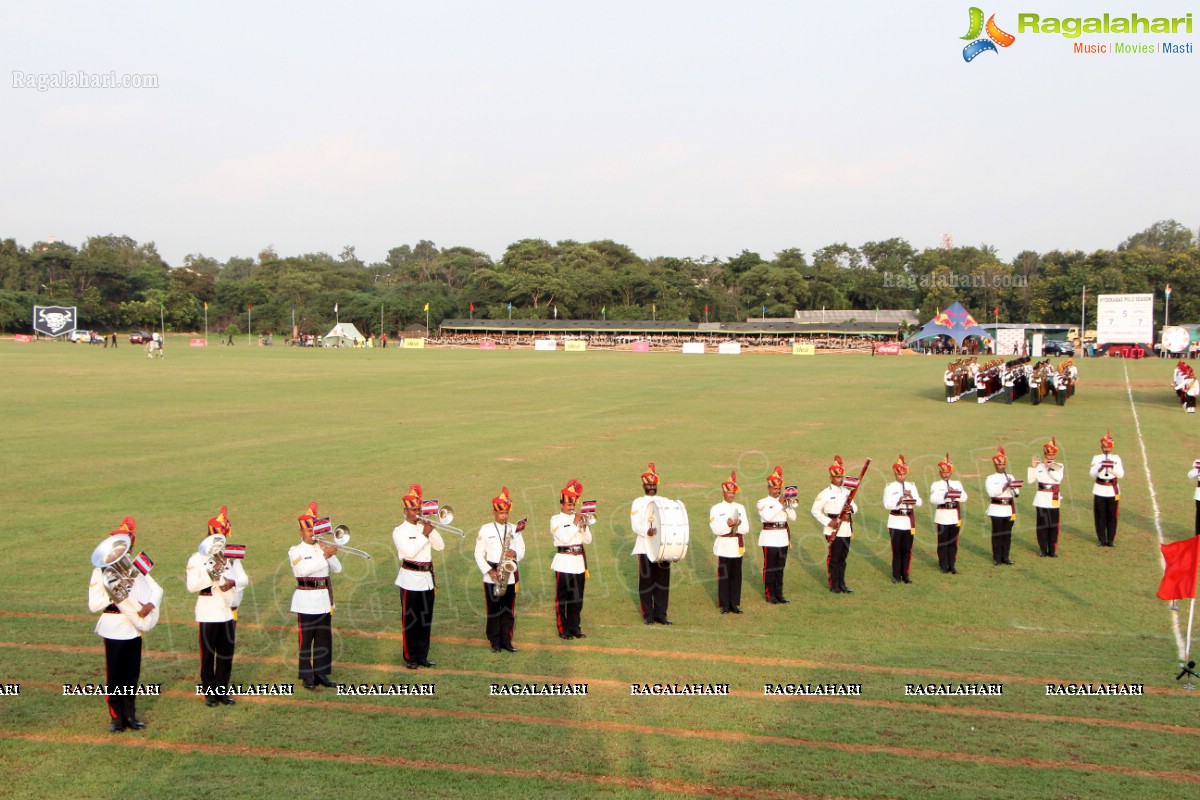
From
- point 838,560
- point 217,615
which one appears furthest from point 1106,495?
point 217,615

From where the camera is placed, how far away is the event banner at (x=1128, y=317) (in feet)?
231

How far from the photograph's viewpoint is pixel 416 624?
8695 millimetres

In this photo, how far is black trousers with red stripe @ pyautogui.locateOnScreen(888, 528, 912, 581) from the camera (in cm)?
1191

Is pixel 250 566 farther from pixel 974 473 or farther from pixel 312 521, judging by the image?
pixel 974 473

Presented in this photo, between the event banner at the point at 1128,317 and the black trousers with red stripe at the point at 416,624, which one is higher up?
the event banner at the point at 1128,317

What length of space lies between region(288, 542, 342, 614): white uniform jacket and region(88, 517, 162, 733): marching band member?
46.2 inches

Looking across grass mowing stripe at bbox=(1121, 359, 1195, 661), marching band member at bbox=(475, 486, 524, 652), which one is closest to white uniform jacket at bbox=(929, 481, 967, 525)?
grass mowing stripe at bbox=(1121, 359, 1195, 661)

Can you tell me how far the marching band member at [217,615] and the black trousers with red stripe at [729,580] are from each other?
5071 millimetres

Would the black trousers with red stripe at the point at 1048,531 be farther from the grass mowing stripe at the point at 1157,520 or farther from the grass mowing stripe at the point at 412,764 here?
the grass mowing stripe at the point at 412,764

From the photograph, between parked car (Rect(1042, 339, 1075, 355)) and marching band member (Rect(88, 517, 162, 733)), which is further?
parked car (Rect(1042, 339, 1075, 355))

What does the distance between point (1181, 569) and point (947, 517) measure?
378cm

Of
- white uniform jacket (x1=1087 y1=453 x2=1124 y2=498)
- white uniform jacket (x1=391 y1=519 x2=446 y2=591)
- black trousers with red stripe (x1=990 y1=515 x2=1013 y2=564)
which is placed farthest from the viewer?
white uniform jacket (x1=1087 y1=453 x2=1124 y2=498)

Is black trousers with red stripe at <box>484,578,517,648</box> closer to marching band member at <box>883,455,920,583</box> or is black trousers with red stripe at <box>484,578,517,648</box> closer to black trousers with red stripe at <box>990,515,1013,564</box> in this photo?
marching band member at <box>883,455,920,583</box>

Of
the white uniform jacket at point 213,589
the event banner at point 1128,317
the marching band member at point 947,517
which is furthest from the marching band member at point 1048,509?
the event banner at point 1128,317
